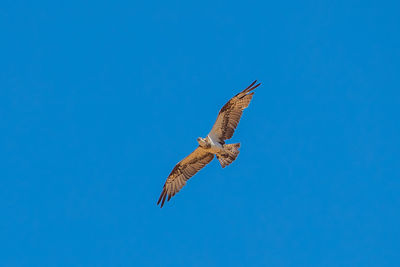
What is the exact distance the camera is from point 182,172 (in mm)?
25875

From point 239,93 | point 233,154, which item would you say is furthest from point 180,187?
point 239,93

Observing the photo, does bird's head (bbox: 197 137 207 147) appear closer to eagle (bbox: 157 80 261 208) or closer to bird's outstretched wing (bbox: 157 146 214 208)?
eagle (bbox: 157 80 261 208)

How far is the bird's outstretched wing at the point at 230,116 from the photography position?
958 inches

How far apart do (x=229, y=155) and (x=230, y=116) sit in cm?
131

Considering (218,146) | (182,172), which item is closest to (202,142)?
(218,146)

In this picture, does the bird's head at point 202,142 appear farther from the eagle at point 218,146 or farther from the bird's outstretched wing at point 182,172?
the bird's outstretched wing at point 182,172

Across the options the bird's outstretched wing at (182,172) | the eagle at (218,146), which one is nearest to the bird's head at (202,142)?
the eagle at (218,146)

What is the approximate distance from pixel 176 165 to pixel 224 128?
7.50 ft

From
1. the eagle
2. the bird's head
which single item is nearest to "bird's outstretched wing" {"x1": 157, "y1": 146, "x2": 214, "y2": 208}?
the eagle

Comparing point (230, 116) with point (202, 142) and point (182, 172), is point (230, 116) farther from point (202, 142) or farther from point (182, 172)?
point (182, 172)

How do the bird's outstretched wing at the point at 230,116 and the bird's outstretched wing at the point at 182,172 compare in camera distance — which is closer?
the bird's outstretched wing at the point at 230,116

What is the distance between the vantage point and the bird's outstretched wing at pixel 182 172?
25.6m

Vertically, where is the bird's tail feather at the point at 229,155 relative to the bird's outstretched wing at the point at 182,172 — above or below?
below

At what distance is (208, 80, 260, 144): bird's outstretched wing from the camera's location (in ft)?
79.9
